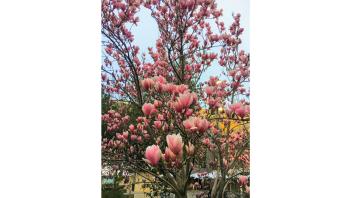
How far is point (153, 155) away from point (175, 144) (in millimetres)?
123

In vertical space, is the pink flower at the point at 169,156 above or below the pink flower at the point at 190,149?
below

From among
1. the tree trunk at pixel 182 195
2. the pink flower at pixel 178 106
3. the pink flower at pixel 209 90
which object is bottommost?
the tree trunk at pixel 182 195

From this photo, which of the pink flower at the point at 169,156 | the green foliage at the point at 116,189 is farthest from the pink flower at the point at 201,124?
the green foliage at the point at 116,189

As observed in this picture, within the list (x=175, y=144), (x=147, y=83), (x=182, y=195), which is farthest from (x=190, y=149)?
(x=147, y=83)

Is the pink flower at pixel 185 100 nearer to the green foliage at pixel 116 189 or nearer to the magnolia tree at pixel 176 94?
the magnolia tree at pixel 176 94

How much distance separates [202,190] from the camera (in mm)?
2098

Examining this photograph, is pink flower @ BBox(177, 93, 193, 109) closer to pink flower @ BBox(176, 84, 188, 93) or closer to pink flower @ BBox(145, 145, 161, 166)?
pink flower @ BBox(176, 84, 188, 93)

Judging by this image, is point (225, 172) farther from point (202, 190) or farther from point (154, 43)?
point (154, 43)

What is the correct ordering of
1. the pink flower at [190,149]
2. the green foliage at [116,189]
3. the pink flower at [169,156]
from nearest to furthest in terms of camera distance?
1. the pink flower at [169,156]
2. the pink flower at [190,149]
3. the green foliage at [116,189]

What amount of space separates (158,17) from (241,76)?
1.53 feet

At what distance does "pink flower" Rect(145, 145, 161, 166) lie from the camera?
6.46 feet

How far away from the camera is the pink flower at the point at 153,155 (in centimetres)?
197

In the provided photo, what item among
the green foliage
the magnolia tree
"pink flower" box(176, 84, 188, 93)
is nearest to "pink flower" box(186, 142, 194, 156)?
the magnolia tree

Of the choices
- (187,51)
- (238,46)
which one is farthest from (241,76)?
(187,51)
